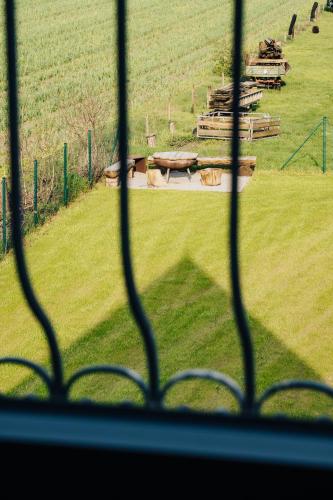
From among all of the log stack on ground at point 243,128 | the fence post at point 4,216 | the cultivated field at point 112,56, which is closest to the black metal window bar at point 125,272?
the fence post at point 4,216

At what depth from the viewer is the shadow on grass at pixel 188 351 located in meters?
8.11

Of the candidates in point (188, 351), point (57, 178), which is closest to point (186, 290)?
point (188, 351)

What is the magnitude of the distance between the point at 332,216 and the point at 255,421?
1387 cm

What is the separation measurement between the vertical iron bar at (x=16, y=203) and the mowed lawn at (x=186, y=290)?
6.36 meters

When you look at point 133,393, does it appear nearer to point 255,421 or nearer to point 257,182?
point 255,421

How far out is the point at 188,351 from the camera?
30.4ft

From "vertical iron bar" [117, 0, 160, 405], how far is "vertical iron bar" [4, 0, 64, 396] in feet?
0.56

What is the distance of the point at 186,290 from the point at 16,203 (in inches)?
382

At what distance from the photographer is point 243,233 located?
46.5 feet

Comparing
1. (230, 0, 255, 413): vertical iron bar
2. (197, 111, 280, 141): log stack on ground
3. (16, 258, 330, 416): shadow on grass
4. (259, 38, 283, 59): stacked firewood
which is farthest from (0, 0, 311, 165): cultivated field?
(230, 0, 255, 413): vertical iron bar

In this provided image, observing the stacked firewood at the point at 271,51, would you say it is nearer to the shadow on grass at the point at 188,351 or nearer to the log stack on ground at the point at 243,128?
the log stack on ground at the point at 243,128

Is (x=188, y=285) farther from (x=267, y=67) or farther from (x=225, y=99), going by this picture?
(x=267, y=67)

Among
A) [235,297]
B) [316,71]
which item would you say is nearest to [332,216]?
[235,297]

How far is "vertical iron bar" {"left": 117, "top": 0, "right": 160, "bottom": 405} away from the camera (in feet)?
5.21
